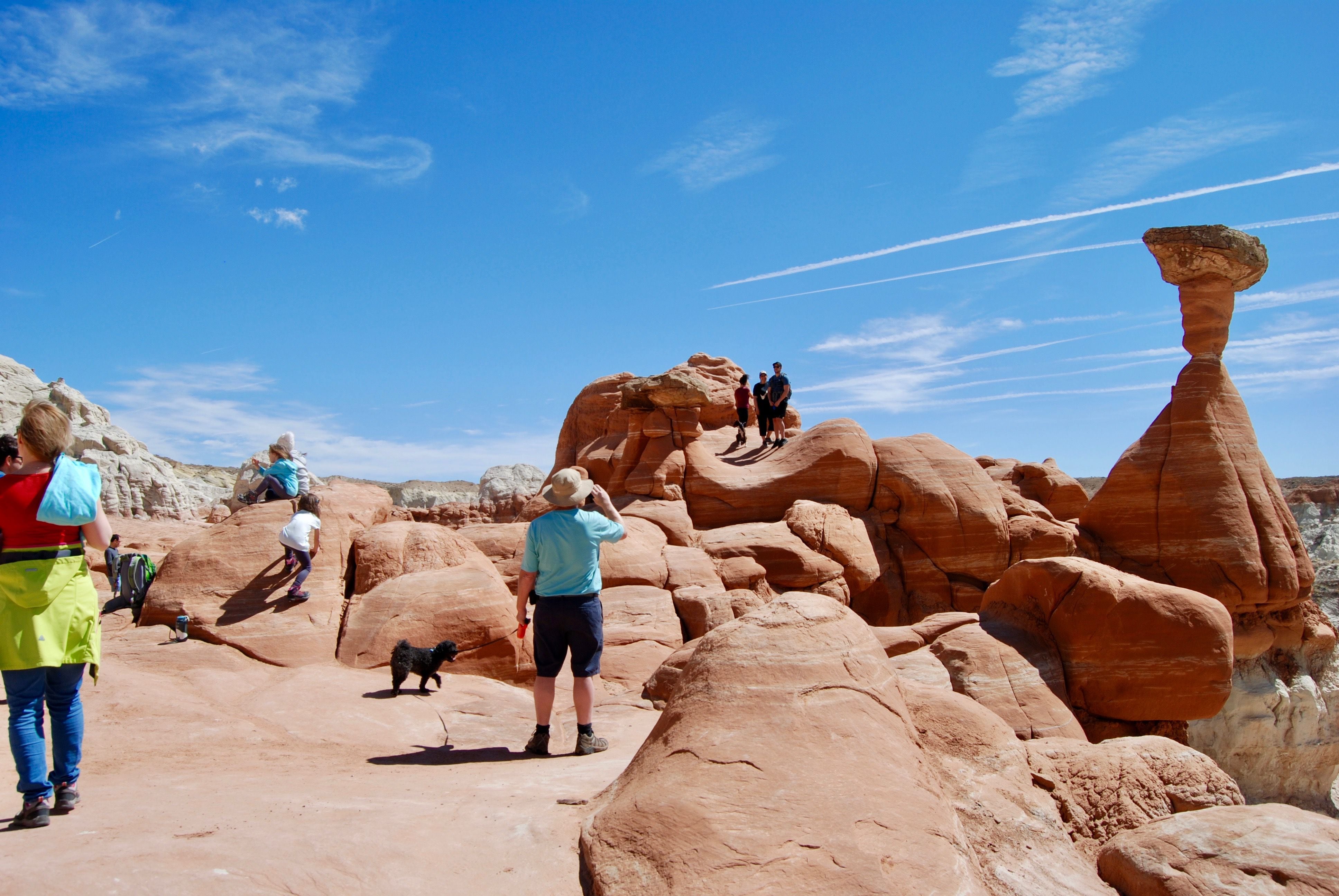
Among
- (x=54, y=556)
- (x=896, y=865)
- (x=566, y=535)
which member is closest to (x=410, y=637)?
(x=566, y=535)

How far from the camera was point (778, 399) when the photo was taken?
16.7 metres

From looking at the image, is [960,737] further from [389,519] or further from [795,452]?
[795,452]

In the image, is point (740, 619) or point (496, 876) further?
point (740, 619)

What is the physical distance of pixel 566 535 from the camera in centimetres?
504

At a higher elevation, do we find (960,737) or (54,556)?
(54,556)

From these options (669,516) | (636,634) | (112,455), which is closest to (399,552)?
(636,634)

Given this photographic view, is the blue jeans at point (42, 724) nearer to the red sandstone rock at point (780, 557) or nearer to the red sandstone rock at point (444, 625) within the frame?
the red sandstone rock at point (444, 625)

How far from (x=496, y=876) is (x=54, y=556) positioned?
2212 mm

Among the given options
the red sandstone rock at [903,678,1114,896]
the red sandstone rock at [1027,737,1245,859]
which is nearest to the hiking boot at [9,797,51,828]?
the red sandstone rock at [903,678,1114,896]

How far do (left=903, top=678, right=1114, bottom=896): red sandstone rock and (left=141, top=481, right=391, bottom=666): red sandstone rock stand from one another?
4.96 m

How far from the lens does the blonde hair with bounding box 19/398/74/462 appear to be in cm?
366

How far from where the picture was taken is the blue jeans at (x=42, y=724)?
339 centimetres

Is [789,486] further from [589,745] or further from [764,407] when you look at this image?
[589,745]

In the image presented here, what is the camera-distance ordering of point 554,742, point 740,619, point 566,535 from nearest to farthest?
1. point 740,619
2. point 566,535
3. point 554,742
